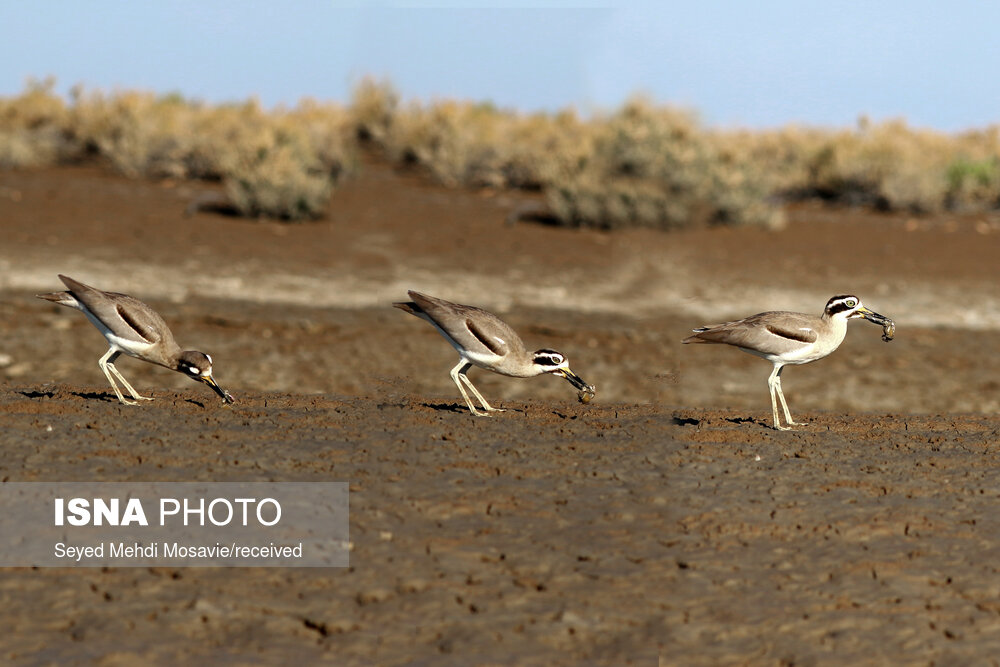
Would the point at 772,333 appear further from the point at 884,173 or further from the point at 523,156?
the point at 884,173

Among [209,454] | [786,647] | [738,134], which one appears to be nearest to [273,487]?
[209,454]

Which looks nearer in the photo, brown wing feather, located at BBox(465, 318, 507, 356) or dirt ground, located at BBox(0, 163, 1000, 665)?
dirt ground, located at BBox(0, 163, 1000, 665)

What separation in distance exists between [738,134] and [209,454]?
117 ft

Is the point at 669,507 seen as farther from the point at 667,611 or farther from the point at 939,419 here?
the point at 939,419

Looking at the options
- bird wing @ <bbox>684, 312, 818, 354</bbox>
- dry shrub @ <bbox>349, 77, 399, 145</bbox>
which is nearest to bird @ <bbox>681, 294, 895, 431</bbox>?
bird wing @ <bbox>684, 312, 818, 354</bbox>

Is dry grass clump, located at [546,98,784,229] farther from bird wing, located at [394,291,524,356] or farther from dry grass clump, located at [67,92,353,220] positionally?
bird wing, located at [394,291,524,356]

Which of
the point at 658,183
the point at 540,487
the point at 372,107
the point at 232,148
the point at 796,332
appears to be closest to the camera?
the point at 540,487

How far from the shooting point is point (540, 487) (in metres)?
7.80

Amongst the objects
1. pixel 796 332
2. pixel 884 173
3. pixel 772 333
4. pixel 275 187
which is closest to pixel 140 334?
pixel 772 333

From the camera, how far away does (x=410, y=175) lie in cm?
3088

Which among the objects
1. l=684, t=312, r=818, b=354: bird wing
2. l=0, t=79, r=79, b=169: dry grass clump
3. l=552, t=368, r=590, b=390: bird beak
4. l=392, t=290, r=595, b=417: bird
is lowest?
l=0, t=79, r=79, b=169: dry grass clump

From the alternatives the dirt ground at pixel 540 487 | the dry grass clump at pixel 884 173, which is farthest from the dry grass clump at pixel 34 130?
the dry grass clump at pixel 884 173

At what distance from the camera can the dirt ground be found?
19.0ft

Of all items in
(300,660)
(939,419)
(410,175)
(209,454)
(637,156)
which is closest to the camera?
(300,660)
